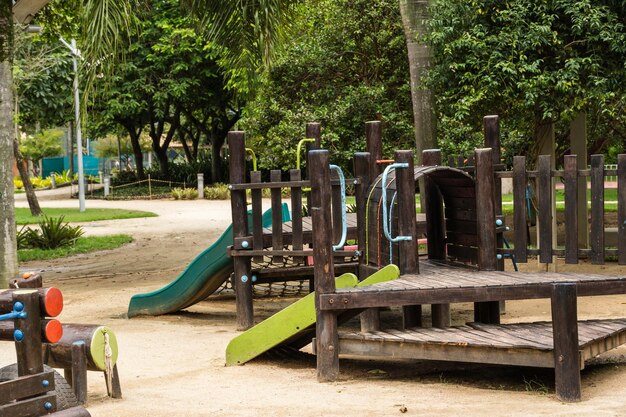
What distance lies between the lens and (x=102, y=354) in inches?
276

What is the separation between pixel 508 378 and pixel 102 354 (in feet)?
A: 9.55

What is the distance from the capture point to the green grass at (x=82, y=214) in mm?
27206

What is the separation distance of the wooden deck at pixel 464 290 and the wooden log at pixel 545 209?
0.73 meters

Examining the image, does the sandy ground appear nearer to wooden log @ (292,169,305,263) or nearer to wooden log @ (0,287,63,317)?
wooden log @ (292,169,305,263)

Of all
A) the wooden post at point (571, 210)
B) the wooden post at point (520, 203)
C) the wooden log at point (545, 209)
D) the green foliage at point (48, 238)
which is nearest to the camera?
the wooden post at point (571, 210)

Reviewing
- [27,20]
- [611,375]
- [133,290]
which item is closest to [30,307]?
[611,375]

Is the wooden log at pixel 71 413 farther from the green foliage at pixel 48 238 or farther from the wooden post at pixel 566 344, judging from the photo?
the green foliage at pixel 48 238

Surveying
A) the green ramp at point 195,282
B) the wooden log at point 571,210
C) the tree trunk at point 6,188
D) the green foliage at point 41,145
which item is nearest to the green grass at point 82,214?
the tree trunk at point 6,188

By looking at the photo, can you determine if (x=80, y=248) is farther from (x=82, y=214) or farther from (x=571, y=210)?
(x=571, y=210)

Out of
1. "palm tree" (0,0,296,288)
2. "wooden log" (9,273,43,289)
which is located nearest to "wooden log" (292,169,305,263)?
"palm tree" (0,0,296,288)

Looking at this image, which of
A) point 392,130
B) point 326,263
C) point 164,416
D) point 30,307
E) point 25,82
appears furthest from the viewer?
point 25,82

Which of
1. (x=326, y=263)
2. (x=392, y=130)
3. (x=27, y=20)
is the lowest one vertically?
(x=326, y=263)

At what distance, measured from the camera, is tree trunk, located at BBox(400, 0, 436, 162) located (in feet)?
50.0

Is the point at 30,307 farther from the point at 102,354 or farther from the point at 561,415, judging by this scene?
the point at 561,415
